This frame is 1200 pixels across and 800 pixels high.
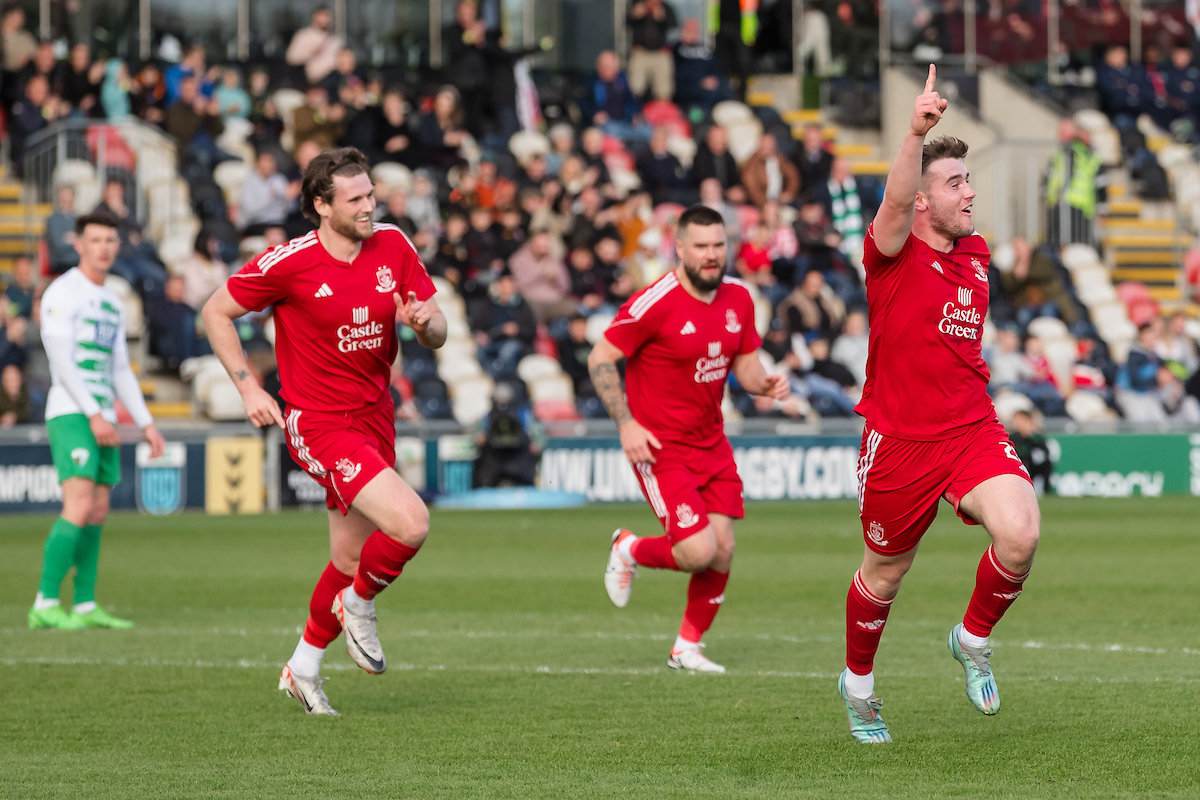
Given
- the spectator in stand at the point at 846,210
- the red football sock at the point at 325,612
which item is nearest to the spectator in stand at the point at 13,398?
the spectator in stand at the point at 846,210

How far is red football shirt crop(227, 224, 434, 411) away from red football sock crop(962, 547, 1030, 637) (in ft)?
8.76

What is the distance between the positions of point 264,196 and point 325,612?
15.7 m

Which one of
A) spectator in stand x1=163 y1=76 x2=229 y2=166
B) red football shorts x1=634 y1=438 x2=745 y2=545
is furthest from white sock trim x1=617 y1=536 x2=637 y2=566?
spectator in stand x1=163 y1=76 x2=229 y2=166

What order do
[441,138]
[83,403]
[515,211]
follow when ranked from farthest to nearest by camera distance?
[441,138] < [515,211] < [83,403]

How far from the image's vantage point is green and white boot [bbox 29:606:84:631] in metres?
10.5

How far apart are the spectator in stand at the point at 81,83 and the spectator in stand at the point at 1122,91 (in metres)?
17.2

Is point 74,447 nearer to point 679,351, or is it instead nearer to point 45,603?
point 45,603

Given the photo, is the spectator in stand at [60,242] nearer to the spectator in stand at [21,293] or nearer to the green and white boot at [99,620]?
the spectator in stand at [21,293]

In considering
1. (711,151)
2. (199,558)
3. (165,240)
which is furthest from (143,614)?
(711,151)

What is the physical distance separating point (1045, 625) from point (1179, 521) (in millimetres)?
7949

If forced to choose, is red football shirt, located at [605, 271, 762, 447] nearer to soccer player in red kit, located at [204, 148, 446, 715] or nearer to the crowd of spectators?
soccer player in red kit, located at [204, 148, 446, 715]

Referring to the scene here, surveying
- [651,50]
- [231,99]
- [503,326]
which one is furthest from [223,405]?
[651,50]

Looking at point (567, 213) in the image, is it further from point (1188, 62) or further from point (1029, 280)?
point (1188, 62)

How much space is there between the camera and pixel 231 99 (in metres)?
24.6
